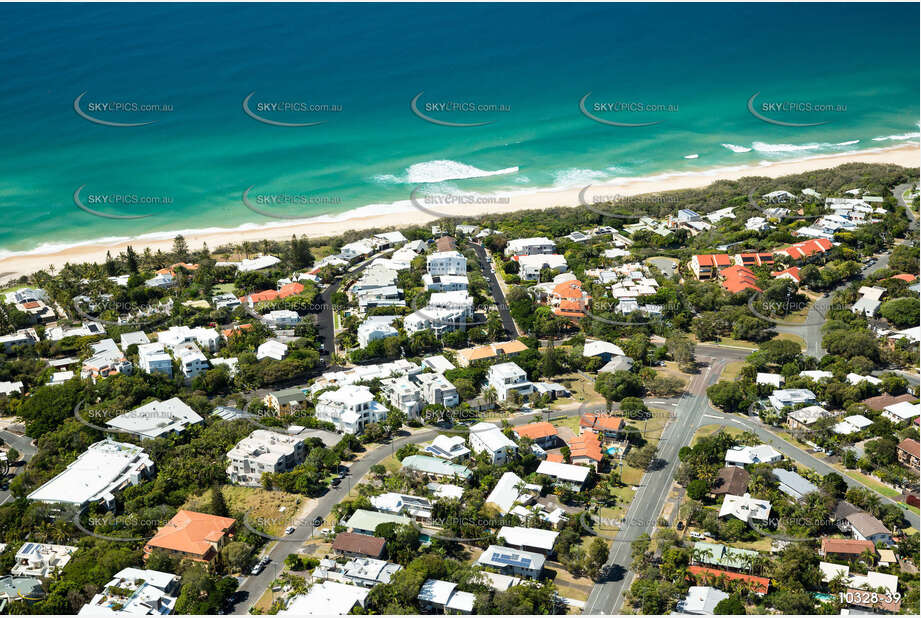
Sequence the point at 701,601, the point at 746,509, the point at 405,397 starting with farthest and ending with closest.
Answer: the point at 405,397, the point at 746,509, the point at 701,601

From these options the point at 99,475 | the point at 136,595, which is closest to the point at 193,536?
the point at 136,595

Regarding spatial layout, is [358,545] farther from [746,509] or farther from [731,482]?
[731,482]

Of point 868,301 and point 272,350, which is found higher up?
point 272,350

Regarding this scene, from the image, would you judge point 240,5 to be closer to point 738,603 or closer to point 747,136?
point 747,136

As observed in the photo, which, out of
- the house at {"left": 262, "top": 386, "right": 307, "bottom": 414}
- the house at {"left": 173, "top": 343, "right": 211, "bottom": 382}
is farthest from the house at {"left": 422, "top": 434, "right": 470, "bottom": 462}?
the house at {"left": 173, "top": 343, "right": 211, "bottom": 382}

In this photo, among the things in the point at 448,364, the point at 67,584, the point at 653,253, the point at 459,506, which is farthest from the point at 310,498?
the point at 653,253
